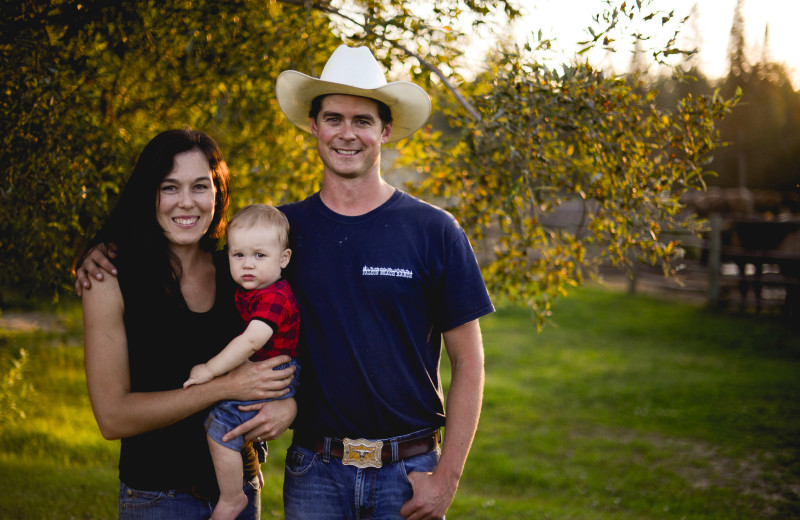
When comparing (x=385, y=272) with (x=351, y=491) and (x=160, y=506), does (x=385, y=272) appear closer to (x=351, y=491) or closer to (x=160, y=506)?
(x=351, y=491)

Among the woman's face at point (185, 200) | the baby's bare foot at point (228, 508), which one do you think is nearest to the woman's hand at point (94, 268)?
the woman's face at point (185, 200)

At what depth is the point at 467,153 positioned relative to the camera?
4652 mm

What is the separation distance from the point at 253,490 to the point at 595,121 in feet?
9.41

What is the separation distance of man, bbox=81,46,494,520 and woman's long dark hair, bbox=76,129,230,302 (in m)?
0.53

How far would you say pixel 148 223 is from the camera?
8.68ft

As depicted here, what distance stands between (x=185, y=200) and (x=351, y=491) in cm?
136

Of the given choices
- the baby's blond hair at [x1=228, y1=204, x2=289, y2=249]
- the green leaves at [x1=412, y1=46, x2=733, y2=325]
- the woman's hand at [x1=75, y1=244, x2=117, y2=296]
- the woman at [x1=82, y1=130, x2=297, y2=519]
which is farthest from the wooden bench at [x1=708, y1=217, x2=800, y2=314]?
the woman's hand at [x1=75, y1=244, x2=117, y2=296]

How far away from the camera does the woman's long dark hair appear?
256 cm

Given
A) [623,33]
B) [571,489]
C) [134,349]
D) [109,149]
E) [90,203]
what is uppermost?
[623,33]

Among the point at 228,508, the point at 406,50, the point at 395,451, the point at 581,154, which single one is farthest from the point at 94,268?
the point at 581,154

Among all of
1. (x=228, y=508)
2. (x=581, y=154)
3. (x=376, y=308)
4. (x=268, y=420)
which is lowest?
(x=228, y=508)

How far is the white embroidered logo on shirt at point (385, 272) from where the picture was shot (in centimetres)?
277

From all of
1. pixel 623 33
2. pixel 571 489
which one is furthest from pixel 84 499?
pixel 623 33

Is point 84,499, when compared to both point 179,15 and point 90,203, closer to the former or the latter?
point 90,203
